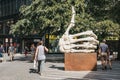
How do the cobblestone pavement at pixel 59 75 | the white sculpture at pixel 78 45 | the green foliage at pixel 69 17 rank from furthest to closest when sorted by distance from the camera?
the green foliage at pixel 69 17 < the white sculpture at pixel 78 45 < the cobblestone pavement at pixel 59 75

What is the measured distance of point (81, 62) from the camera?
2523cm

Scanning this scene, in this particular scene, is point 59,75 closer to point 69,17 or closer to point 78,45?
point 78,45

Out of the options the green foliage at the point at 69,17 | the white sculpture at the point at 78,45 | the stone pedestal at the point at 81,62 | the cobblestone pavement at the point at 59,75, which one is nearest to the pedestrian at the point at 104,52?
the white sculpture at the point at 78,45

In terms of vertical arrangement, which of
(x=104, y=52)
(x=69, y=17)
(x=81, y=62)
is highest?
(x=69, y=17)

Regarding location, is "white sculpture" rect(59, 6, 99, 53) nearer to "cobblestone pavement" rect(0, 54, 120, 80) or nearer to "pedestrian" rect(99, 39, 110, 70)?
"pedestrian" rect(99, 39, 110, 70)

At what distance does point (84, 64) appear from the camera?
2527 centimetres

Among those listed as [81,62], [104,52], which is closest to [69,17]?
[104,52]

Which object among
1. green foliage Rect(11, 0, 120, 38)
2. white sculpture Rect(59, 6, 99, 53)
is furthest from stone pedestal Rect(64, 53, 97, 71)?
green foliage Rect(11, 0, 120, 38)

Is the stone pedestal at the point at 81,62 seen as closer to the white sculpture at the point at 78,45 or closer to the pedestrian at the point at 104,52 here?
the white sculpture at the point at 78,45

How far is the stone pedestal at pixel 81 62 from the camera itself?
25.2 meters

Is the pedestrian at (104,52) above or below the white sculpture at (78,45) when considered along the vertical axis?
below

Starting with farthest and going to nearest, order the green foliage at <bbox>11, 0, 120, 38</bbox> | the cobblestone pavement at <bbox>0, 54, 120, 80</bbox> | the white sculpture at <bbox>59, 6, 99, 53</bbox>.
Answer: the green foliage at <bbox>11, 0, 120, 38</bbox>, the white sculpture at <bbox>59, 6, 99, 53</bbox>, the cobblestone pavement at <bbox>0, 54, 120, 80</bbox>

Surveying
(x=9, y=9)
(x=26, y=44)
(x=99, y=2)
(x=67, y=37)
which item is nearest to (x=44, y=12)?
(x=99, y=2)

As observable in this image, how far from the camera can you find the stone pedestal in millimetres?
25203
